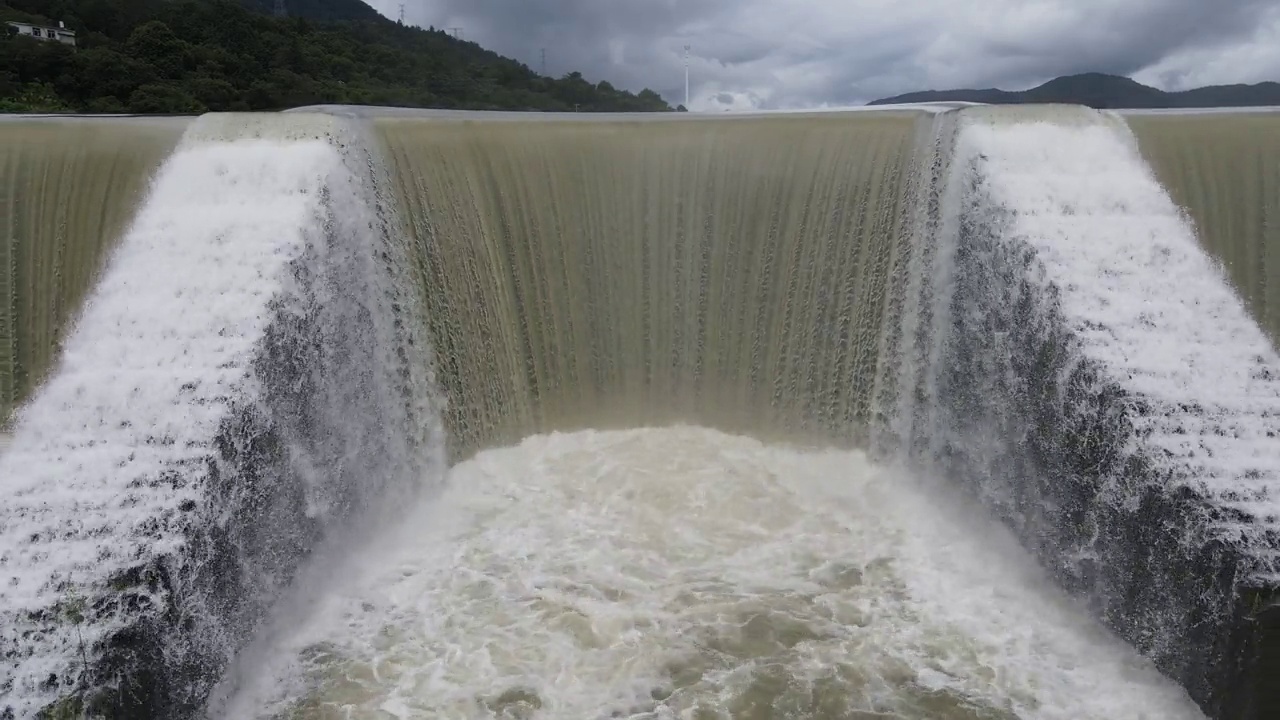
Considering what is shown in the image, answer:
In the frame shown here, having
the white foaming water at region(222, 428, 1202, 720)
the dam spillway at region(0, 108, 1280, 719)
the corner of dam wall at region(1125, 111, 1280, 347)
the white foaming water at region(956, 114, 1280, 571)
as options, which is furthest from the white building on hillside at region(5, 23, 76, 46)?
the corner of dam wall at region(1125, 111, 1280, 347)

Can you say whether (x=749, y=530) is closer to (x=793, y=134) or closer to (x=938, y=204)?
(x=938, y=204)

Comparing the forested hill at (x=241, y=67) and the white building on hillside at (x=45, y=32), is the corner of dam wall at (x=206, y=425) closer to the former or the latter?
the forested hill at (x=241, y=67)

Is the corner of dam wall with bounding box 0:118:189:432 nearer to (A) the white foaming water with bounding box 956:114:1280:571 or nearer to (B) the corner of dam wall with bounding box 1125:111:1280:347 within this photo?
(A) the white foaming water with bounding box 956:114:1280:571

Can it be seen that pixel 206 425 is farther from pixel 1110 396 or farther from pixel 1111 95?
pixel 1111 95

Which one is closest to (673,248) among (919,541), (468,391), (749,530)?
(468,391)

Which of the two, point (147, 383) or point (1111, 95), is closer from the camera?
point (147, 383)

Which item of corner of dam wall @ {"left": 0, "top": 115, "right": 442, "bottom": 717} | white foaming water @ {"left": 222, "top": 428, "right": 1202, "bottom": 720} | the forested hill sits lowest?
white foaming water @ {"left": 222, "top": 428, "right": 1202, "bottom": 720}

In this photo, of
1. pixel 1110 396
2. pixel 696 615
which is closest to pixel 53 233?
pixel 696 615
